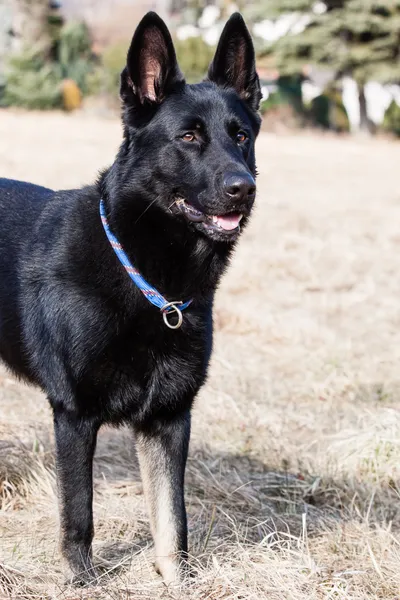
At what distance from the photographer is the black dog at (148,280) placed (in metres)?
3.01

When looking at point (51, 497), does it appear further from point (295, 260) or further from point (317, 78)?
point (317, 78)

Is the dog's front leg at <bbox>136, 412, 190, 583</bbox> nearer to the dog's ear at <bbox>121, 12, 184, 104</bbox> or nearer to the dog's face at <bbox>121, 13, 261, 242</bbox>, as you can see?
the dog's face at <bbox>121, 13, 261, 242</bbox>

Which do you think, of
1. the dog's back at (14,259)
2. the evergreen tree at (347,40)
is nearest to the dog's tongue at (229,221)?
the dog's back at (14,259)

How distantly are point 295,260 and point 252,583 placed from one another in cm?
580

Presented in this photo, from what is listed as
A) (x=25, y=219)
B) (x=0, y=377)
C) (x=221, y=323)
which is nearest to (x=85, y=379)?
(x=25, y=219)

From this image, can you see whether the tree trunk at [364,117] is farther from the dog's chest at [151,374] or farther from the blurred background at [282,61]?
the dog's chest at [151,374]

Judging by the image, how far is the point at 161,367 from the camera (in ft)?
10.1

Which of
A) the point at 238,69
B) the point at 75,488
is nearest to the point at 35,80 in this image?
the point at 238,69

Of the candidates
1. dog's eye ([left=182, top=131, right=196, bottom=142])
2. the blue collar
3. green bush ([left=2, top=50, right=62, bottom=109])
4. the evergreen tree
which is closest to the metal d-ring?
the blue collar

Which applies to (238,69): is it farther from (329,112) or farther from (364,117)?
(329,112)

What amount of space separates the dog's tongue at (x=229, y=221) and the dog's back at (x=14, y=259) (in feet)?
2.92

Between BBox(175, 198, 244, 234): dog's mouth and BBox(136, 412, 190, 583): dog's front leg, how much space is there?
762 millimetres

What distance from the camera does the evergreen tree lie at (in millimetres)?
26906

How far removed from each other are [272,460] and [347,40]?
26.1 metres
